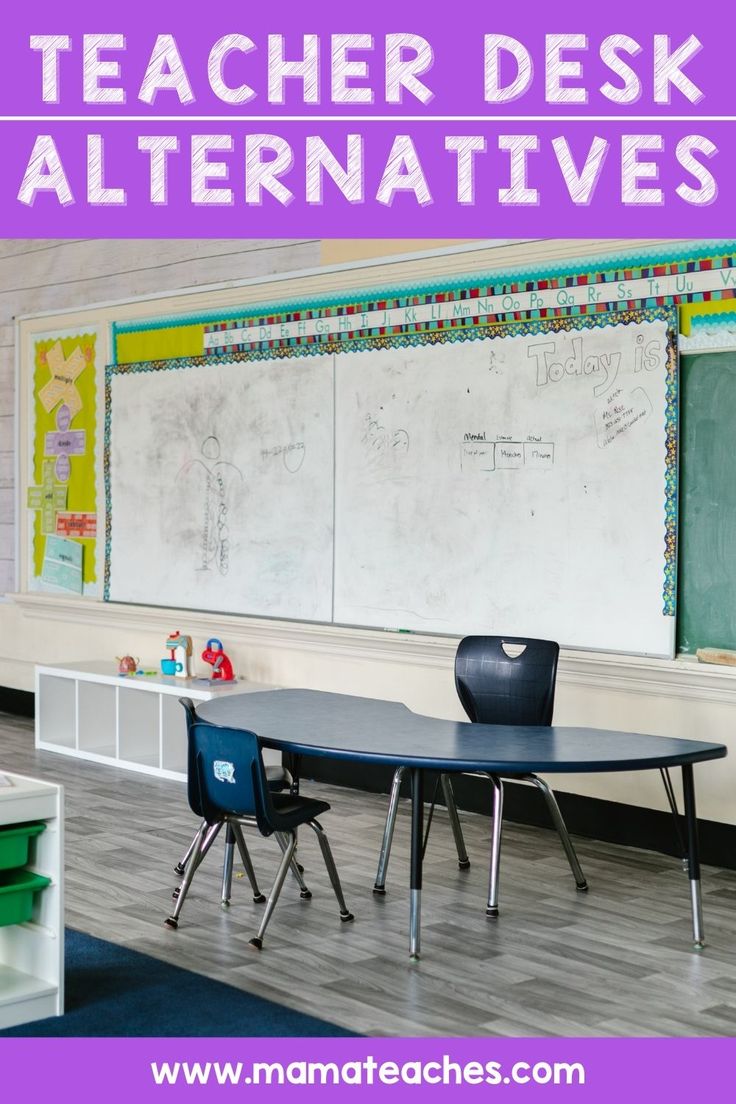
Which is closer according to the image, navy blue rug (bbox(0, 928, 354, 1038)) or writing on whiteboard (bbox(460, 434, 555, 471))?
navy blue rug (bbox(0, 928, 354, 1038))

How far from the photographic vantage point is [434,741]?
4.09m

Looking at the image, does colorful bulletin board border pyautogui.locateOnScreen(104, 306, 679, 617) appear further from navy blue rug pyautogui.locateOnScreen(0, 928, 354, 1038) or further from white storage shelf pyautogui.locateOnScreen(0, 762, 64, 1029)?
white storage shelf pyautogui.locateOnScreen(0, 762, 64, 1029)

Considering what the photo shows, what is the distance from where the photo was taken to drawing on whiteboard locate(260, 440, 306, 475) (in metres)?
6.59

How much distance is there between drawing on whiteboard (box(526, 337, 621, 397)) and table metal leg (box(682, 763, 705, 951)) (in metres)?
1.85

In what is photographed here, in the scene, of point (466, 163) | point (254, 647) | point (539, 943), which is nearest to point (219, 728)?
point (539, 943)

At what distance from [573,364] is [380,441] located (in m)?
1.10

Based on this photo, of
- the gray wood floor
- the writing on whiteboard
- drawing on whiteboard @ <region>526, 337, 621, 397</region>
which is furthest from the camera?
the writing on whiteboard

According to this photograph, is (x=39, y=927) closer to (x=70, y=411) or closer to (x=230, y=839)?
(x=230, y=839)

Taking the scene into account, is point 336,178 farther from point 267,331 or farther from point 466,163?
point 267,331

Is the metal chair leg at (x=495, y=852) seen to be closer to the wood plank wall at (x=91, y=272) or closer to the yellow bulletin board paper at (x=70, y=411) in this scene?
the wood plank wall at (x=91, y=272)


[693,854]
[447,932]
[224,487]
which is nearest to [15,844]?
[447,932]

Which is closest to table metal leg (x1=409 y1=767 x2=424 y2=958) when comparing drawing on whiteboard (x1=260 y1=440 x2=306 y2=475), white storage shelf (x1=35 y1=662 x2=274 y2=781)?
white storage shelf (x1=35 y1=662 x2=274 y2=781)

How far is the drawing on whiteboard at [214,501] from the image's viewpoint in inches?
276

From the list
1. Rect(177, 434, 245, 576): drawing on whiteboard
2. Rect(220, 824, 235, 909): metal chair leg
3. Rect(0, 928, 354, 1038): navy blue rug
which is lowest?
Rect(0, 928, 354, 1038): navy blue rug
